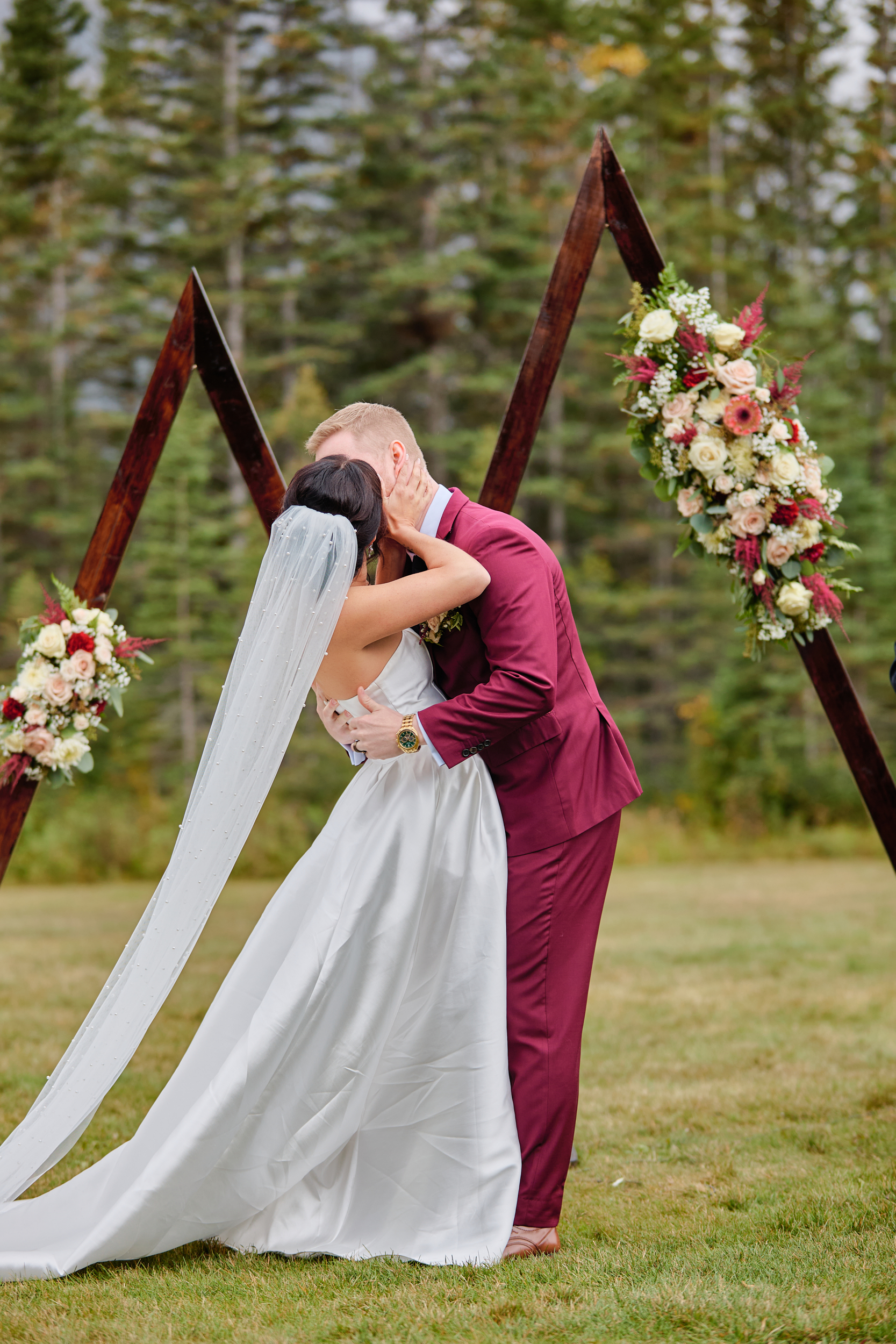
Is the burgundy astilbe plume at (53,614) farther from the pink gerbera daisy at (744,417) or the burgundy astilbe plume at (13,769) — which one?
the pink gerbera daisy at (744,417)

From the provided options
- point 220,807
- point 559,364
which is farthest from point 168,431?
point 220,807

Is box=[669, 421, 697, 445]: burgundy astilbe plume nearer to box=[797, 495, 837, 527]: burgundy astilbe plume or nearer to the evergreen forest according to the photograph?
box=[797, 495, 837, 527]: burgundy astilbe plume

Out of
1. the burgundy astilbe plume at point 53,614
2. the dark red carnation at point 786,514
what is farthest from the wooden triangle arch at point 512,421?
the dark red carnation at point 786,514

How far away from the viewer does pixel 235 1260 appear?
3.32 metres

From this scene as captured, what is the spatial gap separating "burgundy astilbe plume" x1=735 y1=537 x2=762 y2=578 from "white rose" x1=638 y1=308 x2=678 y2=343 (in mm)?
842

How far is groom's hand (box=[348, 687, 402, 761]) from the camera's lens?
3.40m

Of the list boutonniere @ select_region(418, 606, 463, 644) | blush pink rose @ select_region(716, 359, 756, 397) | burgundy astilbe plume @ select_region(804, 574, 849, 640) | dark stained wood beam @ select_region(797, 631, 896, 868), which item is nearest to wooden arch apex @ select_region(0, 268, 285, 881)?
boutonniere @ select_region(418, 606, 463, 644)

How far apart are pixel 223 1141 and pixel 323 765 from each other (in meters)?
16.2

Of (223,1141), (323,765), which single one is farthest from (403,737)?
(323,765)

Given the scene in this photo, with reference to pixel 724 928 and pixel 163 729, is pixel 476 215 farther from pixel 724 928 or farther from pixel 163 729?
pixel 724 928

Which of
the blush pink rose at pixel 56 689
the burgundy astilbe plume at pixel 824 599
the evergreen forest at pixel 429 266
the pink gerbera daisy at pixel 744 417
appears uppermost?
the evergreen forest at pixel 429 266

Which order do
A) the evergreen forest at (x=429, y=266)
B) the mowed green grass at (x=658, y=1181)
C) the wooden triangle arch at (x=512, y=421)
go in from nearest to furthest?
the mowed green grass at (x=658, y=1181) < the wooden triangle arch at (x=512, y=421) < the evergreen forest at (x=429, y=266)

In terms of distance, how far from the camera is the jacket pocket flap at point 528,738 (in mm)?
3570

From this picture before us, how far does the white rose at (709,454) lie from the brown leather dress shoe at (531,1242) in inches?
108
